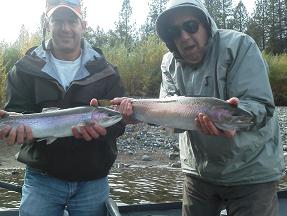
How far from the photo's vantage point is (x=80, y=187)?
3602 millimetres

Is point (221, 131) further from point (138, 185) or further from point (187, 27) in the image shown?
point (138, 185)

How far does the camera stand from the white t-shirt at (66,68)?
3.69m

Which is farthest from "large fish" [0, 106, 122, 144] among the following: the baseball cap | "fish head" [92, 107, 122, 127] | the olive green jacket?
the baseball cap

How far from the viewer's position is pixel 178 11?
3.67 meters

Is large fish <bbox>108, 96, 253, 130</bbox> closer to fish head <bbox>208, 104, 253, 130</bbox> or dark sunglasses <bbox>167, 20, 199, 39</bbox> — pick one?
fish head <bbox>208, 104, 253, 130</bbox>

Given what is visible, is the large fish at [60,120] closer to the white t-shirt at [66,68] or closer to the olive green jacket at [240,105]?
the white t-shirt at [66,68]

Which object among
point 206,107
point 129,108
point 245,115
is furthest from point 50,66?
point 245,115

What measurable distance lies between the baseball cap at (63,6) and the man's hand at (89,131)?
0.76 metres

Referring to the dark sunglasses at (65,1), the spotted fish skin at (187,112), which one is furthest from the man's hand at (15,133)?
the dark sunglasses at (65,1)

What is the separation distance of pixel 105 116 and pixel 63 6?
93 cm

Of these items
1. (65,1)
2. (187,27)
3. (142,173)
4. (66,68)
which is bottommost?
(142,173)

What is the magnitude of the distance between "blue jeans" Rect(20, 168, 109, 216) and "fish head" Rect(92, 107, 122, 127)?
0.47 meters

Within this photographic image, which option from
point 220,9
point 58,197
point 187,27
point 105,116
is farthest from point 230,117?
point 220,9

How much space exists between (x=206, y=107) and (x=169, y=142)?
35.1 feet
